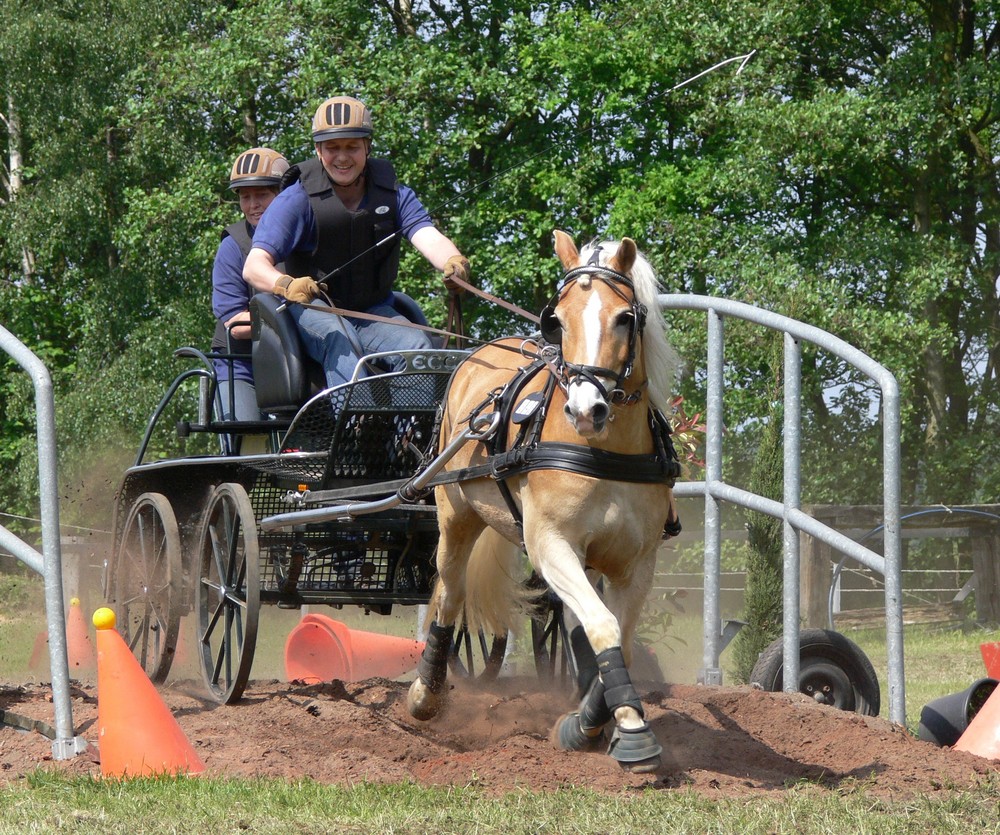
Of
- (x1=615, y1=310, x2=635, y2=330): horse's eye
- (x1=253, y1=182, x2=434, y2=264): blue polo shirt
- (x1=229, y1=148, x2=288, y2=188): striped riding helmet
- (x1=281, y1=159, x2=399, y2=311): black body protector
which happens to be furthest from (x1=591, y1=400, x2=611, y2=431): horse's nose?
(x1=229, y1=148, x2=288, y2=188): striped riding helmet

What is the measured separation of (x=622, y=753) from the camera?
14.2 ft

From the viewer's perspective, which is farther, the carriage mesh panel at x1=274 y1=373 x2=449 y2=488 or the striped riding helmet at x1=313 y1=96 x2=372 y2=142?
the striped riding helmet at x1=313 y1=96 x2=372 y2=142

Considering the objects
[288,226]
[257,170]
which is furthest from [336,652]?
[288,226]

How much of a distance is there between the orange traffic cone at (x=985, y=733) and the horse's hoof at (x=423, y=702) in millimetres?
2127

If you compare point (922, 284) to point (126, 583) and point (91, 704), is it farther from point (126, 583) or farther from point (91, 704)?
point (91, 704)

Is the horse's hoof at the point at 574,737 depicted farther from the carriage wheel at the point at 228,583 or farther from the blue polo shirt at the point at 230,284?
the blue polo shirt at the point at 230,284

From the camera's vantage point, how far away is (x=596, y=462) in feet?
15.0

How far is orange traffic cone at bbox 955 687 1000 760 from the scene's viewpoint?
200 inches

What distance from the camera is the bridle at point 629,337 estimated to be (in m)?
4.36

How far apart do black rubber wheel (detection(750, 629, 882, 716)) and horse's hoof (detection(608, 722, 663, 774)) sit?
2.25 m

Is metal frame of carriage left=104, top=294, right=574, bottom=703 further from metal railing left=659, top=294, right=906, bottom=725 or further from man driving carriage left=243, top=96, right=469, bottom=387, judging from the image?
metal railing left=659, top=294, right=906, bottom=725

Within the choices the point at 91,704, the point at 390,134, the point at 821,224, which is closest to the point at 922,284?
the point at 821,224

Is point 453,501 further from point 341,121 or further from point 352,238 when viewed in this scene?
point 341,121

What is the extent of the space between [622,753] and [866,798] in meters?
0.75
